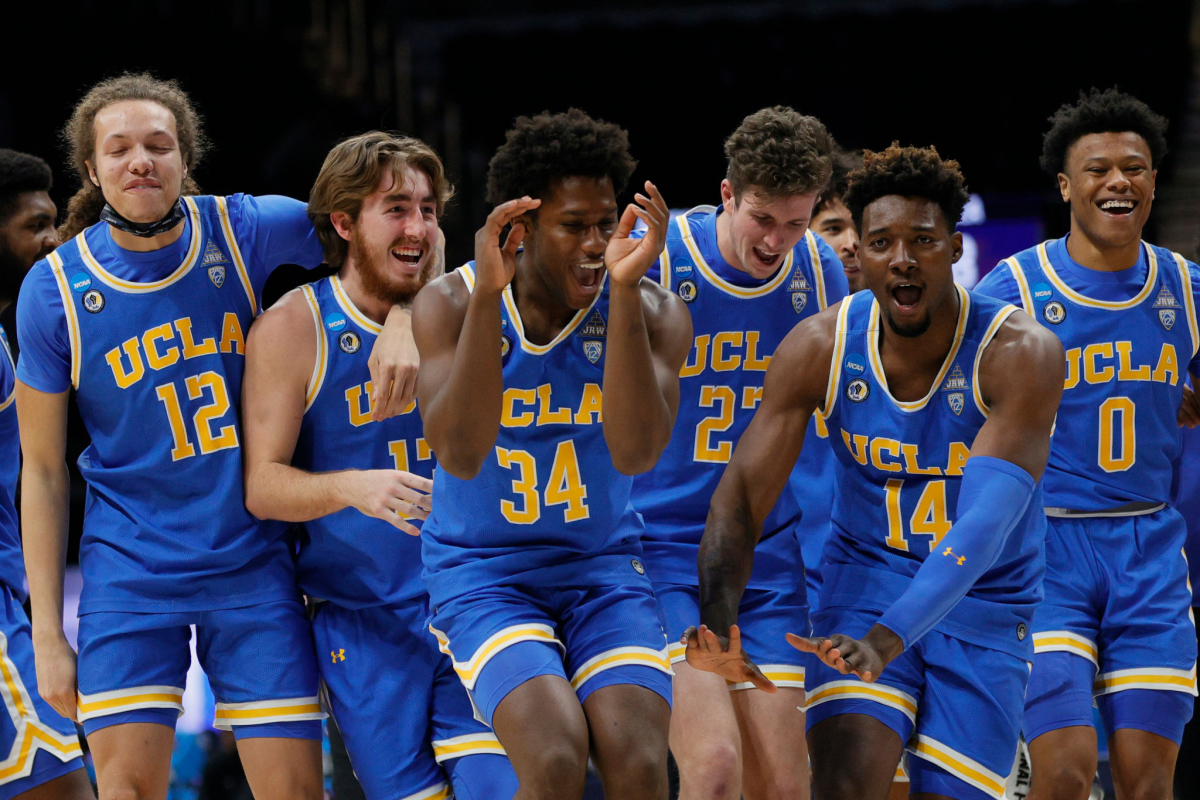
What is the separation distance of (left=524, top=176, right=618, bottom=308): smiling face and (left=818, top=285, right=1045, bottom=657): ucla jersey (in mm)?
852

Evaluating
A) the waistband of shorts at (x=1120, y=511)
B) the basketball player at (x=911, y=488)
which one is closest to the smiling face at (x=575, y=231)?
the basketball player at (x=911, y=488)

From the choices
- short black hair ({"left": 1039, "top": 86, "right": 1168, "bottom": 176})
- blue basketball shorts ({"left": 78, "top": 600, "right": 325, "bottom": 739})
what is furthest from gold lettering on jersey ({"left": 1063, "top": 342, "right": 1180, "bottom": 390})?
blue basketball shorts ({"left": 78, "top": 600, "right": 325, "bottom": 739})

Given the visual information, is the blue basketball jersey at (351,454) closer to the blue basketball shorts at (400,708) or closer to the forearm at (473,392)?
the blue basketball shorts at (400,708)

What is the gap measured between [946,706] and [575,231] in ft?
5.45

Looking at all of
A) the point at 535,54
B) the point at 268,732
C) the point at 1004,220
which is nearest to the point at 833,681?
the point at 268,732

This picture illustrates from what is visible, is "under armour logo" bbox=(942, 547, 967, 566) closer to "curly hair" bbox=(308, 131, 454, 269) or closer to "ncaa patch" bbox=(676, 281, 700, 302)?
"ncaa patch" bbox=(676, 281, 700, 302)

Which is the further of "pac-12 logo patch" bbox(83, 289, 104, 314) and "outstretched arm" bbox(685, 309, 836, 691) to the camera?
"pac-12 logo patch" bbox(83, 289, 104, 314)

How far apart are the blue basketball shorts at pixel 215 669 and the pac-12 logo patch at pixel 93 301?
0.92 metres

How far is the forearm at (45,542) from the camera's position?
4.01 meters

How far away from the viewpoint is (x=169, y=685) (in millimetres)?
3992

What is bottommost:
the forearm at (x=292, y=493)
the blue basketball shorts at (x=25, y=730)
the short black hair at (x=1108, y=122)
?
the blue basketball shorts at (x=25, y=730)

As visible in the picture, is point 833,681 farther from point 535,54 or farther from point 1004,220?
point 535,54

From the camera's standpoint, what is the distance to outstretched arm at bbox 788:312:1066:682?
340 cm

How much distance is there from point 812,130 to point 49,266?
2.50 metres
